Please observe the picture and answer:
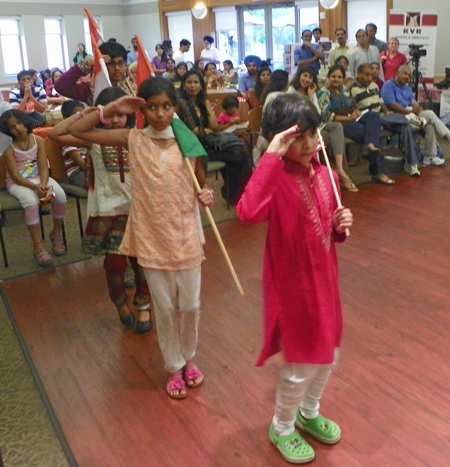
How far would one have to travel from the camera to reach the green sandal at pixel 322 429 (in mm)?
2035

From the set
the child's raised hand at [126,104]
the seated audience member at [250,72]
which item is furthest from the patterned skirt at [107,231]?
the seated audience member at [250,72]

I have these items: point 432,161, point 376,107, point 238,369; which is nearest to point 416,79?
point 432,161

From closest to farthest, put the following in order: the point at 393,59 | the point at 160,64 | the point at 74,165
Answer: the point at 74,165, the point at 393,59, the point at 160,64

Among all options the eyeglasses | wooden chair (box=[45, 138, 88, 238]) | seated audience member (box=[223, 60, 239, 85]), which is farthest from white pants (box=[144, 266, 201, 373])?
seated audience member (box=[223, 60, 239, 85])

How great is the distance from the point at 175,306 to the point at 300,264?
70 centimetres

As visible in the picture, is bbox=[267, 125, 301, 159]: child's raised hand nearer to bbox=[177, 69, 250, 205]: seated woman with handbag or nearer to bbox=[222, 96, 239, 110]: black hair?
bbox=[177, 69, 250, 205]: seated woman with handbag

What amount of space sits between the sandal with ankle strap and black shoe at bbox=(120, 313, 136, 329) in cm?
112

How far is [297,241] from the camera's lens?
173cm

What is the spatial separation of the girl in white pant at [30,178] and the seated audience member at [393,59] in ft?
18.5

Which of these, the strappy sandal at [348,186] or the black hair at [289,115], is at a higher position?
the black hair at [289,115]

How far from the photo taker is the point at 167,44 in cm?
1110

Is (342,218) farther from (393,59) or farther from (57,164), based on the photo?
(393,59)

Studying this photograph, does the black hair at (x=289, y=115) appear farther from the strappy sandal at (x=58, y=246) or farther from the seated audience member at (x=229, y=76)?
the seated audience member at (x=229, y=76)

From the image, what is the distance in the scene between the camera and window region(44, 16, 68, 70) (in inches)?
565
